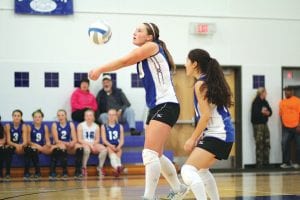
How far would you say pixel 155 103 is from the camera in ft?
19.3

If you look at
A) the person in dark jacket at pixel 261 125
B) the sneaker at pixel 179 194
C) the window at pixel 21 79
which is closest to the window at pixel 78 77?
the window at pixel 21 79

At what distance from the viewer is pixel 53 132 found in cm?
1263

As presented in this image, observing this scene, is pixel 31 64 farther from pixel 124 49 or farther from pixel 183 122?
pixel 183 122

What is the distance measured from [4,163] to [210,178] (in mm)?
7961

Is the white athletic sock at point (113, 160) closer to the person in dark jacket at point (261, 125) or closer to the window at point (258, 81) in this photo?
the person in dark jacket at point (261, 125)

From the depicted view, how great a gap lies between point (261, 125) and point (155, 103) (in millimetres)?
9603

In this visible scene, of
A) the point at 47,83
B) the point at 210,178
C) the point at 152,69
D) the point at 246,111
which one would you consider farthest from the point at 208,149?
the point at 246,111

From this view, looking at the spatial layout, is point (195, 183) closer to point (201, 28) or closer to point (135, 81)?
point (135, 81)

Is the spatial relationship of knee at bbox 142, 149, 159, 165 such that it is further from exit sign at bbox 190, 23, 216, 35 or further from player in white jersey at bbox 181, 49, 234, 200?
exit sign at bbox 190, 23, 216, 35

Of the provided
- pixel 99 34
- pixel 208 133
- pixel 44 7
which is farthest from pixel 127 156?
pixel 208 133

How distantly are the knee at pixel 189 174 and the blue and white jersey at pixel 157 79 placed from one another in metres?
0.98

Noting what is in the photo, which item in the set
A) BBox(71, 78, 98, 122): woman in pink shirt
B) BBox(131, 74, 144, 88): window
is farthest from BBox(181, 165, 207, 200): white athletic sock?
BBox(131, 74, 144, 88): window

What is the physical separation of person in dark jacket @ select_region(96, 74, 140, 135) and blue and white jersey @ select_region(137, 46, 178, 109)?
7.66 metres

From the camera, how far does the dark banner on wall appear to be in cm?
1362
